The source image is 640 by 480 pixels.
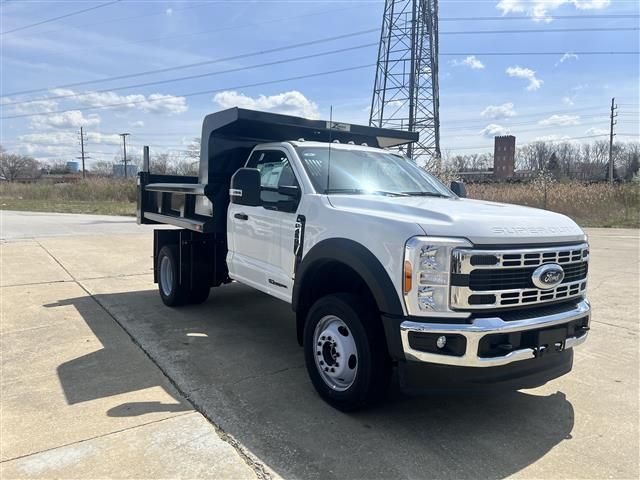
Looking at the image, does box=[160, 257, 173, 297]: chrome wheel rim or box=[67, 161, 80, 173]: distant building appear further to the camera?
box=[67, 161, 80, 173]: distant building

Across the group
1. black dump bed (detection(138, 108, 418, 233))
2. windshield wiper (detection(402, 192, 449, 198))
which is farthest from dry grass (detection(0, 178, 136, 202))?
windshield wiper (detection(402, 192, 449, 198))

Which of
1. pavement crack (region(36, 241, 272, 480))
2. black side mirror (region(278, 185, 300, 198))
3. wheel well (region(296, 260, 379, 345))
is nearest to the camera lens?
pavement crack (region(36, 241, 272, 480))

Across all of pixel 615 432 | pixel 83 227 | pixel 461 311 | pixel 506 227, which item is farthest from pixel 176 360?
pixel 83 227

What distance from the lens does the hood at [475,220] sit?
10.4 ft

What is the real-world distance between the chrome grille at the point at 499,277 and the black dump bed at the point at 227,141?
9.24 ft

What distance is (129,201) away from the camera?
38438 millimetres

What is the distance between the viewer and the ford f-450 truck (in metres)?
3.12

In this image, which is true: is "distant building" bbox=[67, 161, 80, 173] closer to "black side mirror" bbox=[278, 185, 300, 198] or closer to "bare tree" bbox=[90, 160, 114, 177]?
"bare tree" bbox=[90, 160, 114, 177]

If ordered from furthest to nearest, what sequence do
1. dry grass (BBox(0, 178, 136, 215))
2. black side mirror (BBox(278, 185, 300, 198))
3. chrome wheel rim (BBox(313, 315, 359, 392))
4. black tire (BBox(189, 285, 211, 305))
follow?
1. dry grass (BBox(0, 178, 136, 215))
2. black tire (BBox(189, 285, 211, 305))
3. black side mirror (BBox(278, 185, 300, 198))
4. chrome wheel rim (BBox(313, 315, 359, 392))

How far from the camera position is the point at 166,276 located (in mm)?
6898

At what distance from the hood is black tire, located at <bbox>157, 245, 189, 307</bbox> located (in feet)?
10.8

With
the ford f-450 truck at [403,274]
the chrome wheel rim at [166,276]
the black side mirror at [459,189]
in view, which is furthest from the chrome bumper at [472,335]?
the chrome wheel rim at [166,276]

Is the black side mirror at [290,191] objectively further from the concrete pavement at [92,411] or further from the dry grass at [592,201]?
the dry grass at [592,201]

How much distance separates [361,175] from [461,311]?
194 cm
